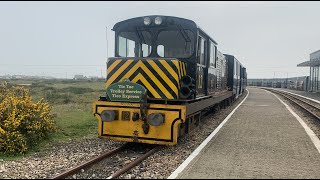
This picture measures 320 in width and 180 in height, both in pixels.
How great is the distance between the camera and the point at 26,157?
739 cm

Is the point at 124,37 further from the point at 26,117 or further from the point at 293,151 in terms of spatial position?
the point at 293,151

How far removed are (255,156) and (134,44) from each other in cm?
388

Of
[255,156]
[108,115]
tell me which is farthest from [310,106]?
[108,115]

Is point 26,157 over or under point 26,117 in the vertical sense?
A: under

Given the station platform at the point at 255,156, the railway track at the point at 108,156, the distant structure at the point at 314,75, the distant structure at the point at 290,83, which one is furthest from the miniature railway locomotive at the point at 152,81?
the distant structure at the point at 290,83

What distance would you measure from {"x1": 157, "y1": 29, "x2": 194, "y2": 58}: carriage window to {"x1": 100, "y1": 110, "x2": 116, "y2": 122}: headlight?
6.03 ft

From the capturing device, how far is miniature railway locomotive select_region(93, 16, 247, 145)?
7648mm

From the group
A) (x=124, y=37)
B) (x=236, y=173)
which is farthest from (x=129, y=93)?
(x=236, y=173)

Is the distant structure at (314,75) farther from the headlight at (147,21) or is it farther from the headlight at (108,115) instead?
the headlight at (108,115)

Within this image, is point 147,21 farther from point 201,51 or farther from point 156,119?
point 156,119

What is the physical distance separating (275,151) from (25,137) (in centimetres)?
579

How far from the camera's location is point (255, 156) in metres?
7.30

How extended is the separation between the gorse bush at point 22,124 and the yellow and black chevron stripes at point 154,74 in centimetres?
247

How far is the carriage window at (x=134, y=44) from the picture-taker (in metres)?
8.61
